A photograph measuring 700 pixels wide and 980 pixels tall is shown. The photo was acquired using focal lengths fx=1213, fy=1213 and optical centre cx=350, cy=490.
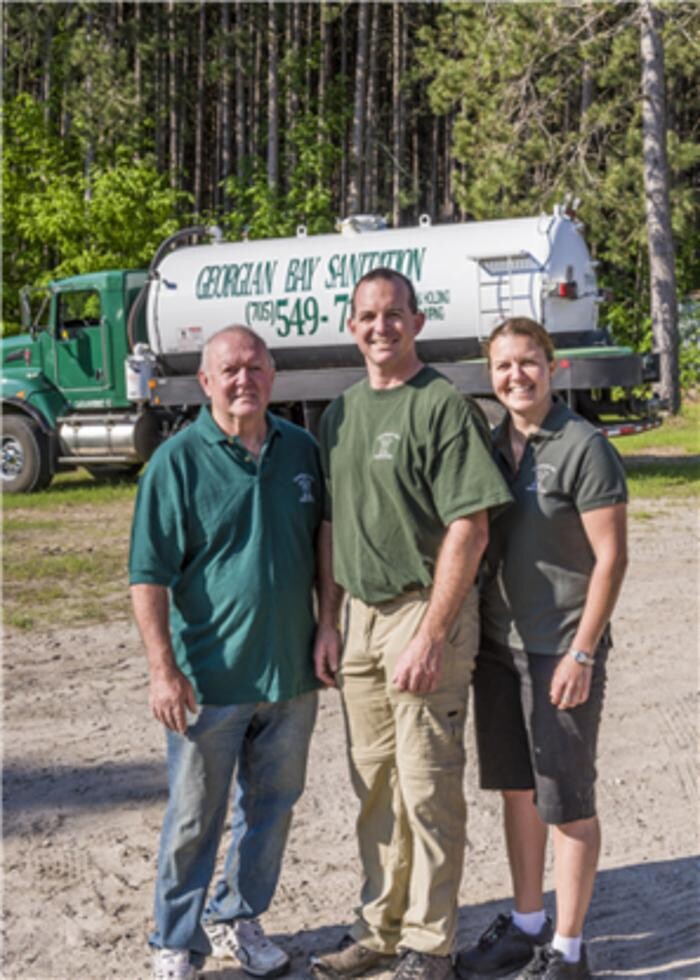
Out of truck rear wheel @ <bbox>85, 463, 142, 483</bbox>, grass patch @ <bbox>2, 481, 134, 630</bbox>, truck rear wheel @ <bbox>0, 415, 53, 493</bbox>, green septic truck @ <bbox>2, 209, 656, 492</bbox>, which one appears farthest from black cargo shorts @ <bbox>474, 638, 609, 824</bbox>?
truck rear wheel @ <bbox>85, 463, 142, 483</bbox>

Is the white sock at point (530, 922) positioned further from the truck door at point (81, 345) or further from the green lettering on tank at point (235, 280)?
the truck door at point (81, 345)

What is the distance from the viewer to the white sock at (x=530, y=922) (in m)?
3.57

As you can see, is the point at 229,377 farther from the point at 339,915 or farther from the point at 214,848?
the point at 339,915

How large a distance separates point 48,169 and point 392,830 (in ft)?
84.2

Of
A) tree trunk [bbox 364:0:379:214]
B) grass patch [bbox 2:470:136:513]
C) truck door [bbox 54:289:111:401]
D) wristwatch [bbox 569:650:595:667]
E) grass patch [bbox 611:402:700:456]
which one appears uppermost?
tree trunk [bbox 364:0:379:214]

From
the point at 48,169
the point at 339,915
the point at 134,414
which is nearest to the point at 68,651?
the point at 339,915

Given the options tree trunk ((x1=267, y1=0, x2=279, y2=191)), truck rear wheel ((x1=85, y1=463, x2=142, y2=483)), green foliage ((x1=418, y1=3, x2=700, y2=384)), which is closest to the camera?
truck rear wheel ((x1=85, y1=463, x2=142, y2=483))

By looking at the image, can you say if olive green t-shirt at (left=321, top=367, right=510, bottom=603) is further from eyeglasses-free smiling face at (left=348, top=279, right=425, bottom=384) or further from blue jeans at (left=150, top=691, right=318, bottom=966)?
blue jeans at (left=150, top=691, right=318, bottom=966)

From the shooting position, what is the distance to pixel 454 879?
3.39 meters

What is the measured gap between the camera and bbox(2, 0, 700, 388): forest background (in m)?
21.6

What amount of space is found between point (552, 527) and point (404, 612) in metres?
0.47

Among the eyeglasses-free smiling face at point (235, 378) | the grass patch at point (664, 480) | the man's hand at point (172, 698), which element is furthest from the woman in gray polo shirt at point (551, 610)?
the grass patch at point (664, 480)

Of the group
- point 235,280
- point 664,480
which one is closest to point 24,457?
point 235,280

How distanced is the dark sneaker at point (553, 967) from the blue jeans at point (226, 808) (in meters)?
Result: 0.78
